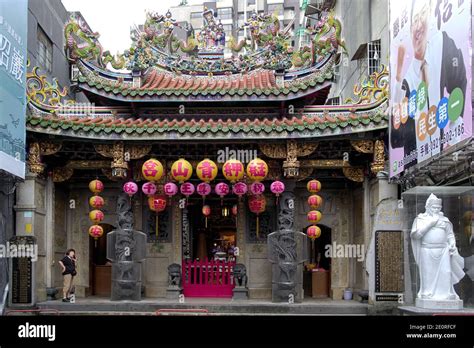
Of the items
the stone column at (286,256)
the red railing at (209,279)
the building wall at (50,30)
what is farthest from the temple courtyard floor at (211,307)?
the building wall at (50,30)

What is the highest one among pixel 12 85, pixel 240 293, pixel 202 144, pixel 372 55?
pixel 372 55

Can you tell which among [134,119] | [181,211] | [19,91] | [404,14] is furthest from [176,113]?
[404,14]

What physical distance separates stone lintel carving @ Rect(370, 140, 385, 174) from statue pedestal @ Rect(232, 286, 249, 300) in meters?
4.11

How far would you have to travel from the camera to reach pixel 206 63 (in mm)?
15867

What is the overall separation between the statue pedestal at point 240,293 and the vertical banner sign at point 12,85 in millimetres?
5394

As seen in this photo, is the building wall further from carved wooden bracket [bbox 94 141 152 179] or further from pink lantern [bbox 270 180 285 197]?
pink lantern [bbox 270 180 285 197]

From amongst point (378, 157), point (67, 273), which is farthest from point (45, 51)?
point (378, 157)

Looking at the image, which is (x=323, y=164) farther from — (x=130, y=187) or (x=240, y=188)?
(x=130, y=187)

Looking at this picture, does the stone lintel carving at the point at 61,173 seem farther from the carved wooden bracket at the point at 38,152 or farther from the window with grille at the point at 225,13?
the window with grille at the point at 225,13

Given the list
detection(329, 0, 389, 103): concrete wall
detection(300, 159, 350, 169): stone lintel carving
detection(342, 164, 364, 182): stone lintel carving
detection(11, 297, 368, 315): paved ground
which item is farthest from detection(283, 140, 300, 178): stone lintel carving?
detection(329, 0, 389, 103): concrete wall

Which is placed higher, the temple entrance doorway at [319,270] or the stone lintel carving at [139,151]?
the stone lintel carving at [139,151]

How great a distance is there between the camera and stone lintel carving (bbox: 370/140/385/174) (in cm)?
1291

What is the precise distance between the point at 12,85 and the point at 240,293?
675cm

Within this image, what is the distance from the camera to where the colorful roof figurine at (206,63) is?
14.3 meters
